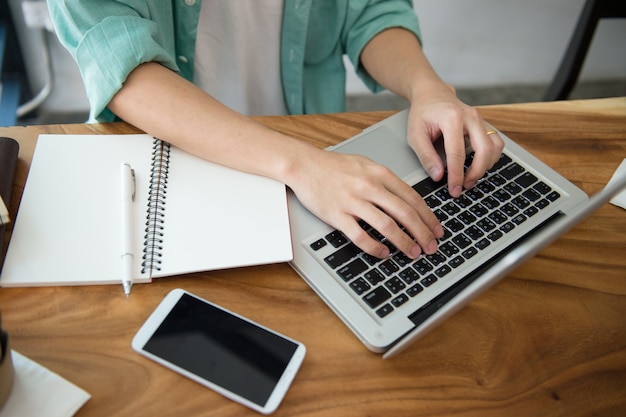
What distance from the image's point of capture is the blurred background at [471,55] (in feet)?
4.65

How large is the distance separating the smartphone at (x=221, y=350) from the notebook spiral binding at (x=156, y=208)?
0.04 meters

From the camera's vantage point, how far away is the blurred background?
142 cm

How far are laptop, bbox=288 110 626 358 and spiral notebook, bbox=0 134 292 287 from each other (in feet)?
0.16

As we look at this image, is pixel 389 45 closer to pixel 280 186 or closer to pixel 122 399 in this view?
pixel 280 186

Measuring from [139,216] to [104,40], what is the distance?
218 mm

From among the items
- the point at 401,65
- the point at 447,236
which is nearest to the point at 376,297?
the point at 447,236

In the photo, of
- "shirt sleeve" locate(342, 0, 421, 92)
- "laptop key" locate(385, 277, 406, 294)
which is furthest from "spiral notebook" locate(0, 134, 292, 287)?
"shirt sleeve" locate(342, 0, 421, 92)

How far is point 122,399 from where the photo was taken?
49 centimetres

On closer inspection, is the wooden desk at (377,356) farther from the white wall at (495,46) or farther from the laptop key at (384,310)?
the white wall at (495,46)

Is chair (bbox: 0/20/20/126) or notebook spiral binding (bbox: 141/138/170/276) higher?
notebook spiral binding (bbox: 141/138/170/276)

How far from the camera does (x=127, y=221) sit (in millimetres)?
595

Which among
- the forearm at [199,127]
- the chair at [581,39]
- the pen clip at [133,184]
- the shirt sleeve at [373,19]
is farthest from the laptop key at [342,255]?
the chair at [581,39]

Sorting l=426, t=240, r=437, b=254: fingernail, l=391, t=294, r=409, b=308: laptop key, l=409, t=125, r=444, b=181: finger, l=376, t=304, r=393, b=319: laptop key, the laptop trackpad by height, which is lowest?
l=376, t=304, r=393, b=319: laptop key

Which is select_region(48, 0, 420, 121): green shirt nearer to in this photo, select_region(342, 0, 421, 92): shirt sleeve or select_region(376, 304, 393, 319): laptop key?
select_region(342, 0, 421, 92): shirt sleeve
